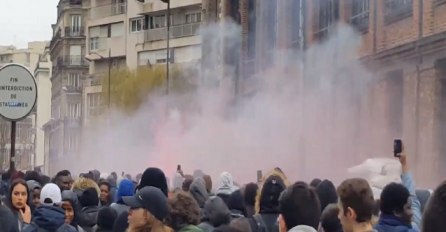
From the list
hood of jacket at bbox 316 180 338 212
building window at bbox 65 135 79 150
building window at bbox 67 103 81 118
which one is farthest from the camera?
building window at bbox 67 103 81 118

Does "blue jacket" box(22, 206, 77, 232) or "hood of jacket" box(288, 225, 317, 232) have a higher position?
"hood of jacket" box(288, 225, 317, 232)

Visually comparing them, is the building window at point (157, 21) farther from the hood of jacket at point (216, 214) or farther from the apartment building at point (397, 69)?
the hood of jacket at point (216, 214)

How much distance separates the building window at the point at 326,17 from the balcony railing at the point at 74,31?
2138 inches

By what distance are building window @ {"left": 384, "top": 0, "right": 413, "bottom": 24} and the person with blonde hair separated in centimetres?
1649

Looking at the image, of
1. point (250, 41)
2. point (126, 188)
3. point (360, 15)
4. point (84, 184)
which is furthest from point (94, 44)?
point (126, 188)

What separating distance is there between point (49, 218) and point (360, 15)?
1889cm

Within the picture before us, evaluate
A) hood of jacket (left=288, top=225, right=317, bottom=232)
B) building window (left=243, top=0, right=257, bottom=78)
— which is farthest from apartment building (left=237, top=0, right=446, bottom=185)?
hood of jacket (left=288, top=225, right=317, bottom=232)

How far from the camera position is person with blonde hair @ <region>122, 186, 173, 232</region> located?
536 cm

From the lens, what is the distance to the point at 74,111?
3159 inches

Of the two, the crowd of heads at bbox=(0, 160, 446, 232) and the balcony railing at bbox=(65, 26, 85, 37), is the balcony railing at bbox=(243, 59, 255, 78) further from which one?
the balcony railing at bbox=(65, 26, 85, 37)

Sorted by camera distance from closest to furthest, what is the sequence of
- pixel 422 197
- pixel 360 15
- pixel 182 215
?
pixel 182 215 → pixel 422 197 → pixel 360 15

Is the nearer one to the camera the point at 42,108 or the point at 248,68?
the point at 248,68

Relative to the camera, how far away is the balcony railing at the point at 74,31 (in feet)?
263

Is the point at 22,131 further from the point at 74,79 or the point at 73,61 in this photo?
the point at 73,61
